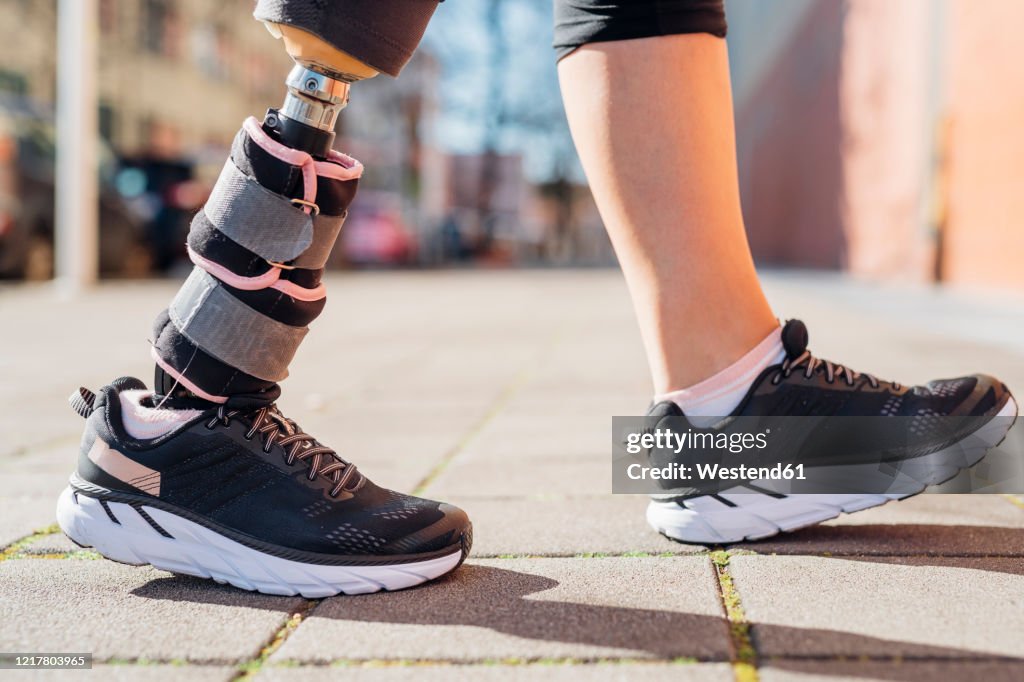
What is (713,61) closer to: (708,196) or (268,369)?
(708,196)

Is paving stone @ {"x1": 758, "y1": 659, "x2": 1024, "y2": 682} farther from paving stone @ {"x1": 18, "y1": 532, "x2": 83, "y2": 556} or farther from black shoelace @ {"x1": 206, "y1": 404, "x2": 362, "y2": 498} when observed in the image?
paving stone @ {"x1": 18, "y1": 532, "x2": 83, "y2": 556}

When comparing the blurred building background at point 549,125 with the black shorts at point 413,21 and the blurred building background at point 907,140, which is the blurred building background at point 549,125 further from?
the black shorts at point 413,21

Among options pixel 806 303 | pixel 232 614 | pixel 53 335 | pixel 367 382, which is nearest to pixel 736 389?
pixel 232 614

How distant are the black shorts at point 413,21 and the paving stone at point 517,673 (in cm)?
74

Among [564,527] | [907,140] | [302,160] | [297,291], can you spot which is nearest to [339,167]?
[302,160]

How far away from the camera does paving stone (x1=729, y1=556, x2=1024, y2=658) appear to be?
1156 mm

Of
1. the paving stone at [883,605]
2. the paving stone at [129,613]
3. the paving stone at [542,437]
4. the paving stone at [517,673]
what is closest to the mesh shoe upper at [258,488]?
the paving stone at [129,613]

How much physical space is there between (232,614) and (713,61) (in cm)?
105

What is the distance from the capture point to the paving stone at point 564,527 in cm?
162

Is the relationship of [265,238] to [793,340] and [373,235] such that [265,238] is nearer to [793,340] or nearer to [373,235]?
[793,340]

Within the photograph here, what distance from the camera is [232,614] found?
132 cm

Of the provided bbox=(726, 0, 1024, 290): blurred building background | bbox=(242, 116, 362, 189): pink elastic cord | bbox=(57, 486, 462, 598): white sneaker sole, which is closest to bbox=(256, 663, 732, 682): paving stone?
bbox=(57, 486, 462, 598): white sneaker sole

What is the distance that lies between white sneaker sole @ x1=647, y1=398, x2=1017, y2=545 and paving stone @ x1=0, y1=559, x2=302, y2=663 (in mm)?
581

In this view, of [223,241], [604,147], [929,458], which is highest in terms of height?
[604,147]
